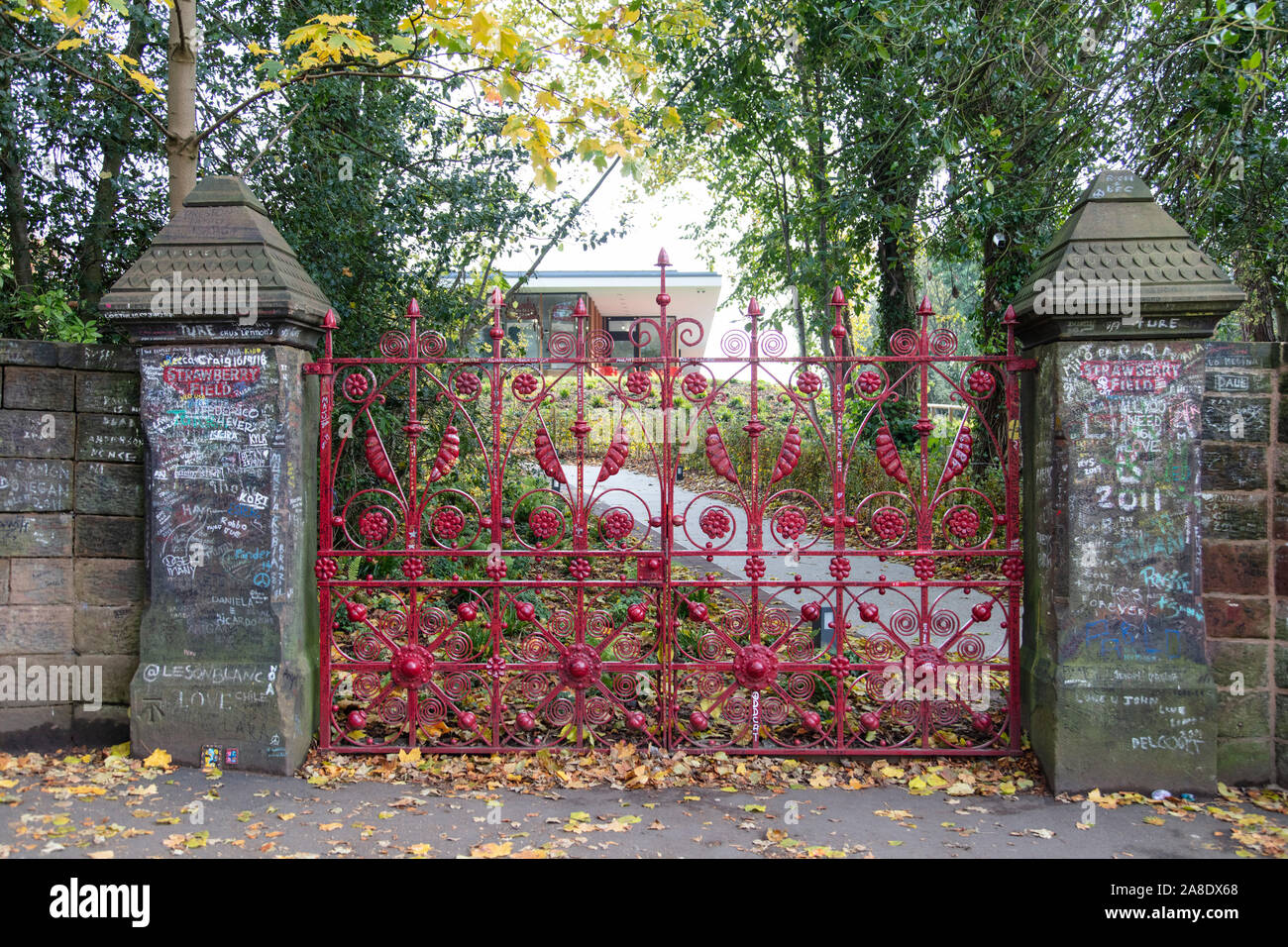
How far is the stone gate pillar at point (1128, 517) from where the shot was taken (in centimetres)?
404

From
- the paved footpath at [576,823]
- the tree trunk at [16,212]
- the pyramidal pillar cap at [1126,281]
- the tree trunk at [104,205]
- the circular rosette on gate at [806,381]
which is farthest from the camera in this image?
the tree trunk at [104,205]

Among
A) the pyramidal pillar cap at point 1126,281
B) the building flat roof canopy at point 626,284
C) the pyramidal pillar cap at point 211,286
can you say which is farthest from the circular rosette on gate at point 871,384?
the building flat roof canopy at point 626,284

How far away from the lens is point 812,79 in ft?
29.9

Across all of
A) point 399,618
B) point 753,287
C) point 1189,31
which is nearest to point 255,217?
point 399,618

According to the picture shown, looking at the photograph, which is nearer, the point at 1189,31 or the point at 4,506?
the point at 4,506

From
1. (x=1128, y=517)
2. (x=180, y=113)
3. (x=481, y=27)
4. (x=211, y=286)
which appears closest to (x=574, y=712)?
(x=211, y=286)

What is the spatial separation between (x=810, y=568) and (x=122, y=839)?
7.56 m

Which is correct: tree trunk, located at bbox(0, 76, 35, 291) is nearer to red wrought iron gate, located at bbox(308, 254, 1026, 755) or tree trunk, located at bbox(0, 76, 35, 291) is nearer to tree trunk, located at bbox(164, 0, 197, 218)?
tree trunk, located at bbox(164, 0, 197, 218)

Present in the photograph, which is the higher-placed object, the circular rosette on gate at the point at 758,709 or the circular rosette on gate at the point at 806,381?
the circular rosette on gate at the point at 806,381

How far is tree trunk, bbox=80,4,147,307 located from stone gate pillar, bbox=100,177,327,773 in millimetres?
3072

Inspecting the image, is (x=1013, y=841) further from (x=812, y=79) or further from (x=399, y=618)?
(x=812, y=79)

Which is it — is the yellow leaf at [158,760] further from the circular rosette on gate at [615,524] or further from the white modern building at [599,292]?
the white modern building at [599,292]

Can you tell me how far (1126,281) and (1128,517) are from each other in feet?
3.70

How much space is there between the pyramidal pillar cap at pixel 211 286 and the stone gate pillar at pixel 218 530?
0.01 m
